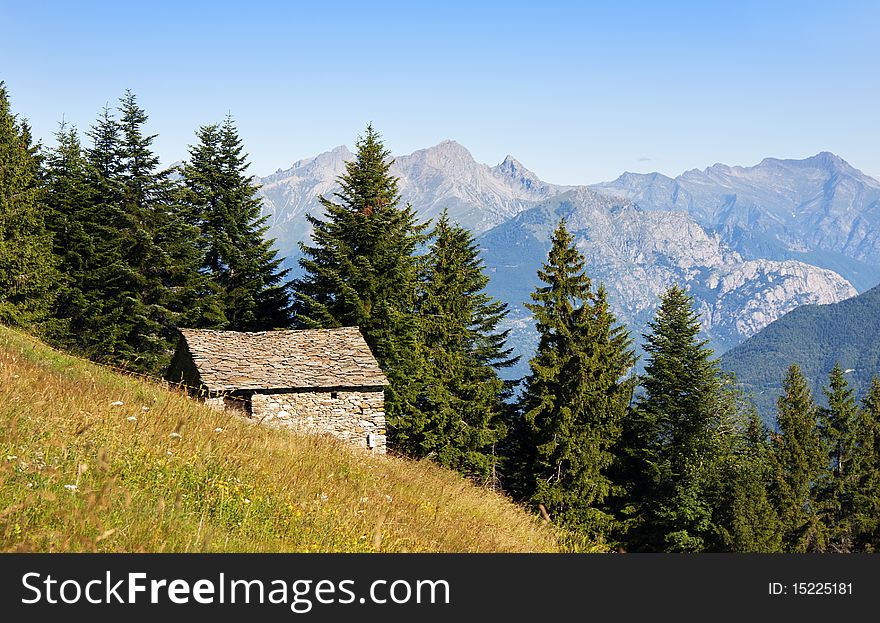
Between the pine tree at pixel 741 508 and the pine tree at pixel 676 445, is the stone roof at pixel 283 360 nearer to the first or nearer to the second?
the pine tree at pixel 676 445

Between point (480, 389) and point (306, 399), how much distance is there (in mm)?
15333

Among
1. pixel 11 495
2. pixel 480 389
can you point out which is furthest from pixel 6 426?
pixel 480 389

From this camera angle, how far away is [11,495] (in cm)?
506

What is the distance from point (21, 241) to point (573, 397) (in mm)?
28015

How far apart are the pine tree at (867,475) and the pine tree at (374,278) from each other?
36245mm

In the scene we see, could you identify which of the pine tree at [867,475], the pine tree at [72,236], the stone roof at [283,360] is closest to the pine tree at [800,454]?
the pine tree at [867,475]

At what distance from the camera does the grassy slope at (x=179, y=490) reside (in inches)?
198

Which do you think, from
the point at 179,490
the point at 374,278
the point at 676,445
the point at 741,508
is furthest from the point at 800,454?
the point at 179,490

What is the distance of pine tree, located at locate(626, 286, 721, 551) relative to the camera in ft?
120

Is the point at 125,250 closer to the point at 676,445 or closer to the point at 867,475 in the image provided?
the point at 676,445

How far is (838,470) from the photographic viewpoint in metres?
55.9

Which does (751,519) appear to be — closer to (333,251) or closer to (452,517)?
(333,251)

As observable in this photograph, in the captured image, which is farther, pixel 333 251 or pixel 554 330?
pixel 554 330

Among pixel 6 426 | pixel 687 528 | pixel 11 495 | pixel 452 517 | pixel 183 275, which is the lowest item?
pixel 687 528
